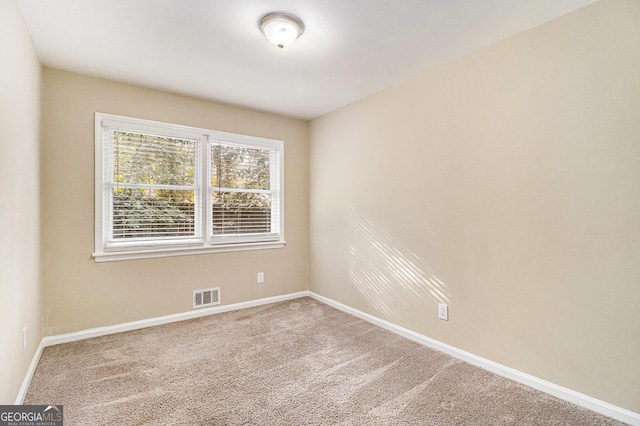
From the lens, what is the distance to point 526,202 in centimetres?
216

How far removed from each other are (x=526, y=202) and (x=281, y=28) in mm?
2067

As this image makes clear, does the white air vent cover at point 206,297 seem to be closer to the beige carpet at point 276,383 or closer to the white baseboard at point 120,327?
the white baseboard at point 120,327

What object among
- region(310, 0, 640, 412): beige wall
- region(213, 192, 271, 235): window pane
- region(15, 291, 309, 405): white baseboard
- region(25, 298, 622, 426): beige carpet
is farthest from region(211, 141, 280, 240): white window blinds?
region(310, 0, 640, 412): beige wall

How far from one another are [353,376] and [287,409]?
578 mm

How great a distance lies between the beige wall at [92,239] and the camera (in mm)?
2777

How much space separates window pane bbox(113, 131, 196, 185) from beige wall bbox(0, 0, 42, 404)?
66cm

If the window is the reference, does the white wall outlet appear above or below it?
below

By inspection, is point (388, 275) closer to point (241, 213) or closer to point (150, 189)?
point (241, 213)

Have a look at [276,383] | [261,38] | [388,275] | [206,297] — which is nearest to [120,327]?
[206,297]

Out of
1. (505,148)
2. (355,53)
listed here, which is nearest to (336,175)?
(355,53)

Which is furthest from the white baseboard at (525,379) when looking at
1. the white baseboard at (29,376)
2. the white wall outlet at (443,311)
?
the white baseboard at (29,376)

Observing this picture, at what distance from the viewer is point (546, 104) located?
6.80ft

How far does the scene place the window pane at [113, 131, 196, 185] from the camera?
10.2ft

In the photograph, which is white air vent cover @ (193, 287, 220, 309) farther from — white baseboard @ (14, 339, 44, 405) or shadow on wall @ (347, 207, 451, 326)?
shadow on wall @ (347, 207, 451, 326)
